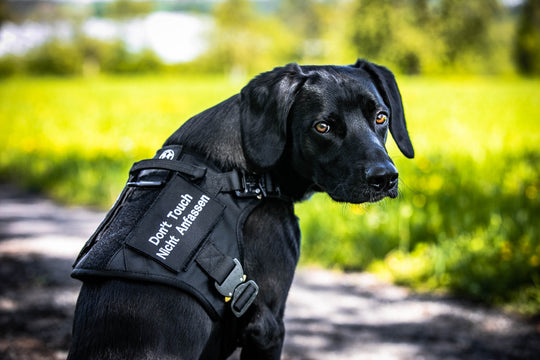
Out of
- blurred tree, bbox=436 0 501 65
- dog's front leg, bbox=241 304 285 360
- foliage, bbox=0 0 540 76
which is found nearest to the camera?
dog's front leg, bbox=241 304 285 360

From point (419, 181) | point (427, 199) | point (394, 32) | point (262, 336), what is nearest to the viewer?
point (262, 336)

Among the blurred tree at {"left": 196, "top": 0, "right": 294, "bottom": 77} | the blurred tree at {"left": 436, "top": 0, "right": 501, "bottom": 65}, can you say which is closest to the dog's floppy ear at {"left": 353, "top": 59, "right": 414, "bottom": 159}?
the blurred tree at {"left": 436, "top": 0, "right": 501, "bottom": 65}

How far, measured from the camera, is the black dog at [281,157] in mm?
1902

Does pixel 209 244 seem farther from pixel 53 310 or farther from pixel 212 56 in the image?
pixel 212 56

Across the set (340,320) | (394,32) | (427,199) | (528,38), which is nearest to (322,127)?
(340,320)

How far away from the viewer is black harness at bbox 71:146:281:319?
5.36ft

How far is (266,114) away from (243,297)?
742mm

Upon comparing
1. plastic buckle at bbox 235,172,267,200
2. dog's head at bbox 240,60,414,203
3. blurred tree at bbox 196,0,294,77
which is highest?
blurred tree at bbox 196,0,294,77

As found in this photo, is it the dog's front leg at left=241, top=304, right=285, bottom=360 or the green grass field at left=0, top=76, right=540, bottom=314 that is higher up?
the green grass field at left=0, top=76, right=540, bottom=314

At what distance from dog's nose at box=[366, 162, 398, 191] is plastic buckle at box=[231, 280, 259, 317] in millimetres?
611

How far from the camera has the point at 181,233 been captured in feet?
5.72

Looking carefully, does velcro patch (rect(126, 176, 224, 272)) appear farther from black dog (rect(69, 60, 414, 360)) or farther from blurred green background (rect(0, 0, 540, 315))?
blurred green background (rect(0, 0, 540, 315))

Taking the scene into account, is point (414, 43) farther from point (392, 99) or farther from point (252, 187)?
point (252, 187)

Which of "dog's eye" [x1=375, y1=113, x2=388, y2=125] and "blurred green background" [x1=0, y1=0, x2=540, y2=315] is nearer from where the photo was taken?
"dog's eye" [x1=375, y1=113, x2=388, y2=125]
